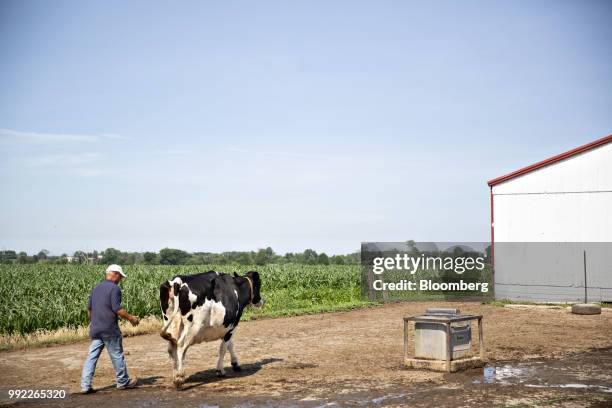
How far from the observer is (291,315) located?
25.5 metres

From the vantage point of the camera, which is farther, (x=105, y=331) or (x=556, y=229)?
(x=556, y=229)

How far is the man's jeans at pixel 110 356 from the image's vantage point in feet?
38.1

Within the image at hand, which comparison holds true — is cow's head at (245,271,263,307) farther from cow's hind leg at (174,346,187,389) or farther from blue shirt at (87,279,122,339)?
blue shirt at (87,279,122,339)

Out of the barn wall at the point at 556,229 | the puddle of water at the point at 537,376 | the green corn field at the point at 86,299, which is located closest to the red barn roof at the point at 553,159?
the barn wall at the point at 556,229

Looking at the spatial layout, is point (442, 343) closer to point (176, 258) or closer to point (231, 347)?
point (231, 347)

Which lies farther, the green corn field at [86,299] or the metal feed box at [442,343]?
the green corn field at [86,299]

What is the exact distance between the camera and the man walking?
38.2 feet

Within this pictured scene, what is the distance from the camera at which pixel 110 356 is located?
1167 centimetres

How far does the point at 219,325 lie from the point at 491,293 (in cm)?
2143

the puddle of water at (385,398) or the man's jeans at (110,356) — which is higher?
the man's jeans at (110,356)

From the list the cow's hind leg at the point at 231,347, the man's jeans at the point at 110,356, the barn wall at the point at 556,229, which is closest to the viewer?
the man's jeans at the point at 110,356

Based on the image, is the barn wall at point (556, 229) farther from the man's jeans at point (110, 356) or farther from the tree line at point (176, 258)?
the tree line at point (176, 258)

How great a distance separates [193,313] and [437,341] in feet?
16.3

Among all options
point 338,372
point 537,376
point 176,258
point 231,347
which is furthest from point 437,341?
point 176,258
